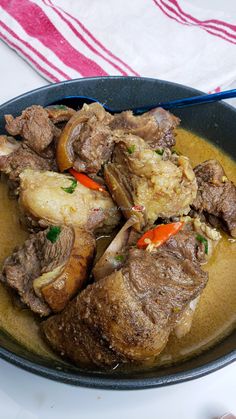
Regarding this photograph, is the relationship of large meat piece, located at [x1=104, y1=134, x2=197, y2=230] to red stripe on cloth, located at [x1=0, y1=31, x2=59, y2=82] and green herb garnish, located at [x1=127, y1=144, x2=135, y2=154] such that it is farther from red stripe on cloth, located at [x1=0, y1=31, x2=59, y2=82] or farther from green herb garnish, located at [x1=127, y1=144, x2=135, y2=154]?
red stripe on cloth, located at [x1=0, y1=31, x2=59, y2=82]

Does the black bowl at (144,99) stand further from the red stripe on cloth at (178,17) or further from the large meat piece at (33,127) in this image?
the red stripe on cloth at (178,17)

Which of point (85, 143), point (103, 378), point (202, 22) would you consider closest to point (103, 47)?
point (202, 22)

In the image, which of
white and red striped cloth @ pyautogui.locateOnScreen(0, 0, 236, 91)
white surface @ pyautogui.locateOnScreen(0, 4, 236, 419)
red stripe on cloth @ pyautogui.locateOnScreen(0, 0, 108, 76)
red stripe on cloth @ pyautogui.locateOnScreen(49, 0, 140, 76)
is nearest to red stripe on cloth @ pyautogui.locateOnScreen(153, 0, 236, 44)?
white and red striped cloth @ pyautogui.locateOnScreen(0, 0, 236, 91)

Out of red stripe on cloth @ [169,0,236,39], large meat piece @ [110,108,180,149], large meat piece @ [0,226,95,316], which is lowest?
large meat piece @ [0,226,95,316]

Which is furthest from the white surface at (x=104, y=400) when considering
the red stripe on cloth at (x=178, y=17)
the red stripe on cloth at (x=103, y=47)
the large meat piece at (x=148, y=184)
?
the red stripe on cloth at (x=178, y=17)

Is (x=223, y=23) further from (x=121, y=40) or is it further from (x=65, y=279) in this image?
(x=65, y=279)
